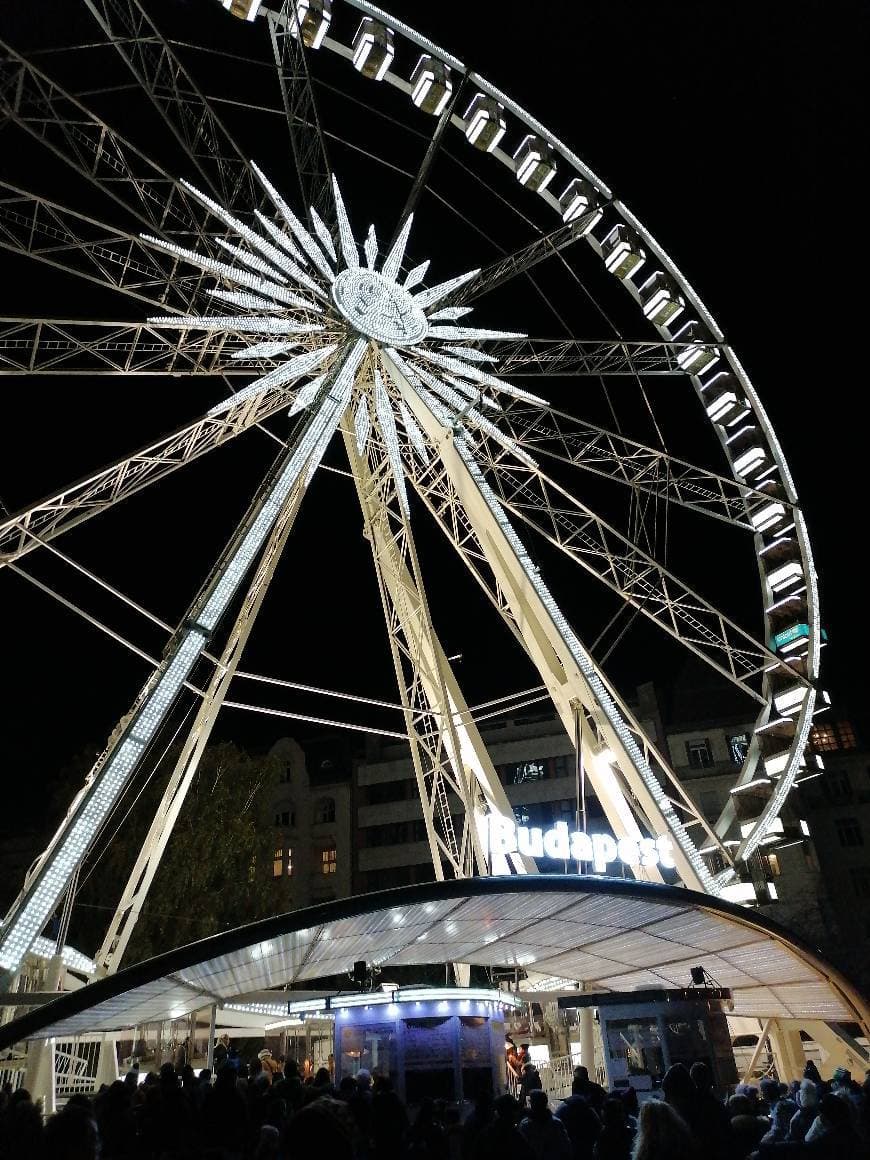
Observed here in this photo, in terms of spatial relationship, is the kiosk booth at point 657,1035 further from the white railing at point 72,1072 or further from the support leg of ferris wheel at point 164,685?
the white railing at point 72,1072

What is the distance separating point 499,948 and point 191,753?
23.1ft

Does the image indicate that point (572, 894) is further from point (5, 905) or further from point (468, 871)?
point (5, 905)

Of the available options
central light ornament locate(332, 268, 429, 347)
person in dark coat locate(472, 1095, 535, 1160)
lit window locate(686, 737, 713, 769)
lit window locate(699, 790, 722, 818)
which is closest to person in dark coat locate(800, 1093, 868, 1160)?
person in dark coat locate(472, 1095, 535, 1160)

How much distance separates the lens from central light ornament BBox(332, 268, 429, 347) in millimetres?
17250

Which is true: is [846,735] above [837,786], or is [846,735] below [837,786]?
above

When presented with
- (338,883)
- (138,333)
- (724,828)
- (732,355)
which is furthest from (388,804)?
(138,333)

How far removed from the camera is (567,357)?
59.6ft

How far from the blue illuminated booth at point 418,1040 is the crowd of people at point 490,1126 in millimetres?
3790

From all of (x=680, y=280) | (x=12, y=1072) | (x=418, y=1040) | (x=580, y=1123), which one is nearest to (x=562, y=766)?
(x=680, y=280)

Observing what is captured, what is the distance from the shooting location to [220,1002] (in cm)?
1455

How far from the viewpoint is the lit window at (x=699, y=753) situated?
42812mm

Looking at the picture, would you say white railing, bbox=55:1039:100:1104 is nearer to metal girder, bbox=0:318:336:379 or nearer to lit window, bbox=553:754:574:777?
metal girder, bbox=0:318:336:379

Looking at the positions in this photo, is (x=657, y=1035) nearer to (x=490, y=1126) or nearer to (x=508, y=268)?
(x=490, y=1126)

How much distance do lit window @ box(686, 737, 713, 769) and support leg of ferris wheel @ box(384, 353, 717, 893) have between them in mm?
27885
